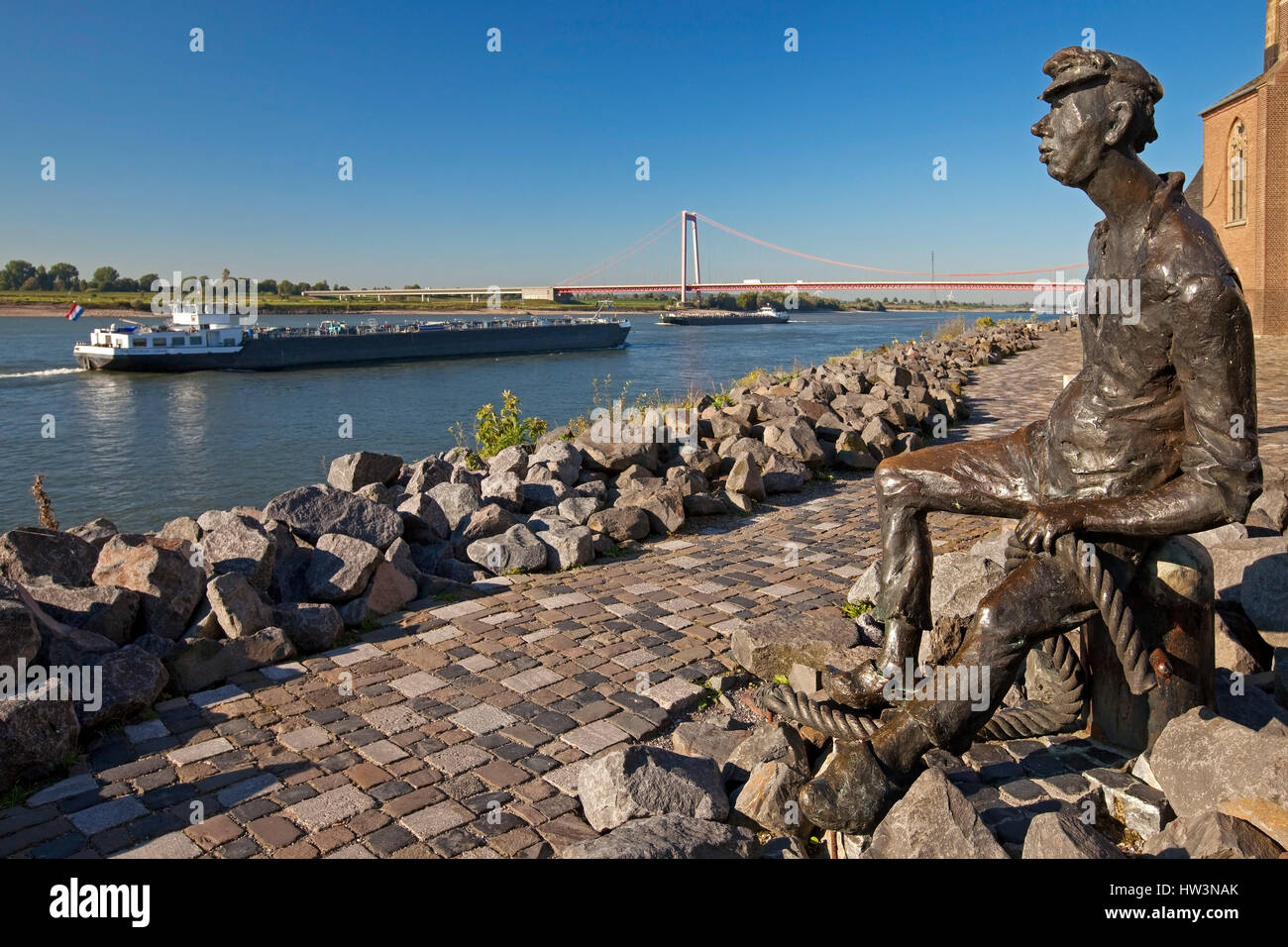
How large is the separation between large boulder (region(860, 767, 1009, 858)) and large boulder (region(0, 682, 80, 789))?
2738mm

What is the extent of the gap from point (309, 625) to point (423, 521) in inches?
59.4

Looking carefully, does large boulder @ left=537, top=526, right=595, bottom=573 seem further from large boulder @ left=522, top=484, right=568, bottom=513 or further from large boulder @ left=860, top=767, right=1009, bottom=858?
large boulder @ left=860, top=767, right=1009, bottom=858

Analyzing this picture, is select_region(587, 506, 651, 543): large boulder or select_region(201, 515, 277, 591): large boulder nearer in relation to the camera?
select_region(201, 515, 277, 591): large boulder

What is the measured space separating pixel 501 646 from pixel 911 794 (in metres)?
2.37

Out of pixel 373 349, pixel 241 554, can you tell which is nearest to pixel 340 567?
pixel 241 554

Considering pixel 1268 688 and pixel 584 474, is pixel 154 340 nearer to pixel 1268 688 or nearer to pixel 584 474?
pixel 584 474

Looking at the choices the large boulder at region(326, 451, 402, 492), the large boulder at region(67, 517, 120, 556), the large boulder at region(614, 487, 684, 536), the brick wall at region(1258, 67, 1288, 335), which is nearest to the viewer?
→ the large boulder at region(67, 517, 120, 556)

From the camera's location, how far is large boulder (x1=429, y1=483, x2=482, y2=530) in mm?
6105

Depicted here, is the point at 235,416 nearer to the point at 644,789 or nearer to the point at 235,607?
the point at 235,607

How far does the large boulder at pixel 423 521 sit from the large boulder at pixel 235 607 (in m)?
1.48

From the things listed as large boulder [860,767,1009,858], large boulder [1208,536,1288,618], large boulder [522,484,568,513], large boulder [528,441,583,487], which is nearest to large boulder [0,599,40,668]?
large boulder [860,767,1009,858]

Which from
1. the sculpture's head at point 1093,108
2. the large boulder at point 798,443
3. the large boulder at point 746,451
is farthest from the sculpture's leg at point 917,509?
the large boulder at point 798,443
